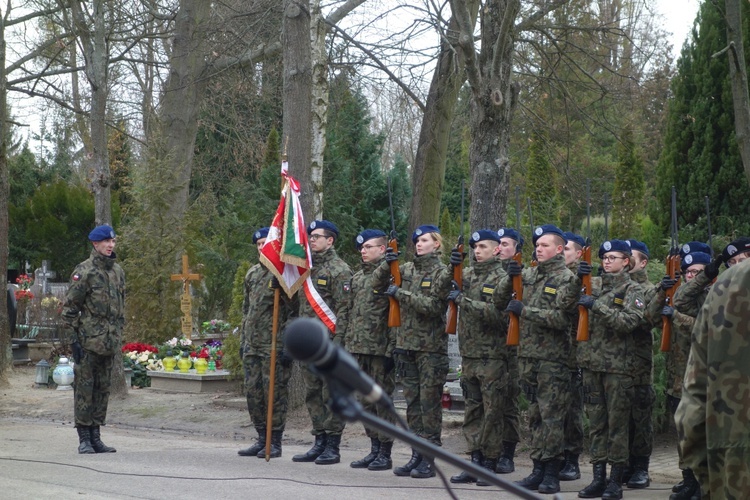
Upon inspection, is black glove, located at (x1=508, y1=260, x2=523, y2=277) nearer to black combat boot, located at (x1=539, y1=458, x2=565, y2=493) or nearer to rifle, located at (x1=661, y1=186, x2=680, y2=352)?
rifle, located at (x1=661, y1=186, x2=680, y2=352)

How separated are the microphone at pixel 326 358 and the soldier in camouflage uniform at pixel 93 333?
7.84 m

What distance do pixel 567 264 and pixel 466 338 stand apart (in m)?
1.11

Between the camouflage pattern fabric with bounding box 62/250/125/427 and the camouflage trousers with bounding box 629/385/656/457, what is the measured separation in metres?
5.07

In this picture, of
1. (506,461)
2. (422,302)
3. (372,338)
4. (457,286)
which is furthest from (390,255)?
(506,461)

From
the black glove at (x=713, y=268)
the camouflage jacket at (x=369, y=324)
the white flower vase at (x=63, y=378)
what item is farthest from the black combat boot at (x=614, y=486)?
the white flower vase at (x=63, y=378)

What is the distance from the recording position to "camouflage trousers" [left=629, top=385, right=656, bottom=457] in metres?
7.73

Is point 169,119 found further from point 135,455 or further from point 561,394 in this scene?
point 561,394

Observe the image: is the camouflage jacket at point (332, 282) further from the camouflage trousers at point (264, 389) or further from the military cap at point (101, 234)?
the military cap at point (101, 234)

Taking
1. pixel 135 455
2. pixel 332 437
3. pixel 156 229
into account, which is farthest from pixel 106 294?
pixel 156 229

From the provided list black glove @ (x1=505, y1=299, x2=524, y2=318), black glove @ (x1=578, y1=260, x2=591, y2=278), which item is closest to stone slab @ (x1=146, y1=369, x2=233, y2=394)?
black glove @ (x1=505, y1=299, x2=524, y2=318)

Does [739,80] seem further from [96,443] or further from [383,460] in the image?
[96,443]

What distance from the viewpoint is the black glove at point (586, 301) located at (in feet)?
24.5

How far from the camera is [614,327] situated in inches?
299

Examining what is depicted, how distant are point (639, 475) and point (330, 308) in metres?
3.26
